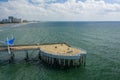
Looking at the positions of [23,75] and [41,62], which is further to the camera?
[41,62]

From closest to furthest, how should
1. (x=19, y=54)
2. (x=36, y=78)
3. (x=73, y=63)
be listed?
(x=36, y=78) < (x=73, y=63) < (x=19, y=54)

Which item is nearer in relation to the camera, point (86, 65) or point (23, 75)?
point (23, 75)

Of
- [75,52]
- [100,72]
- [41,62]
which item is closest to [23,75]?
[41,62]

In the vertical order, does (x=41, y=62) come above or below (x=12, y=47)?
below

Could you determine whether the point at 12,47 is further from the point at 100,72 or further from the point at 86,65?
the point at 100,72

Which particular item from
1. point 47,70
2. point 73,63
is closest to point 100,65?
point 73,63

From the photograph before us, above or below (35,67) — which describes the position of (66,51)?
above

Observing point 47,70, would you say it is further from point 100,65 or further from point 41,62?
point 100,65

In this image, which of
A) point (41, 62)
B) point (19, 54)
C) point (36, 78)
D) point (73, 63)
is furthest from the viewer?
point (19, 54)

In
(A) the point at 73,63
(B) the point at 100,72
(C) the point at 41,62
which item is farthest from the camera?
(C) the point at 41,62
